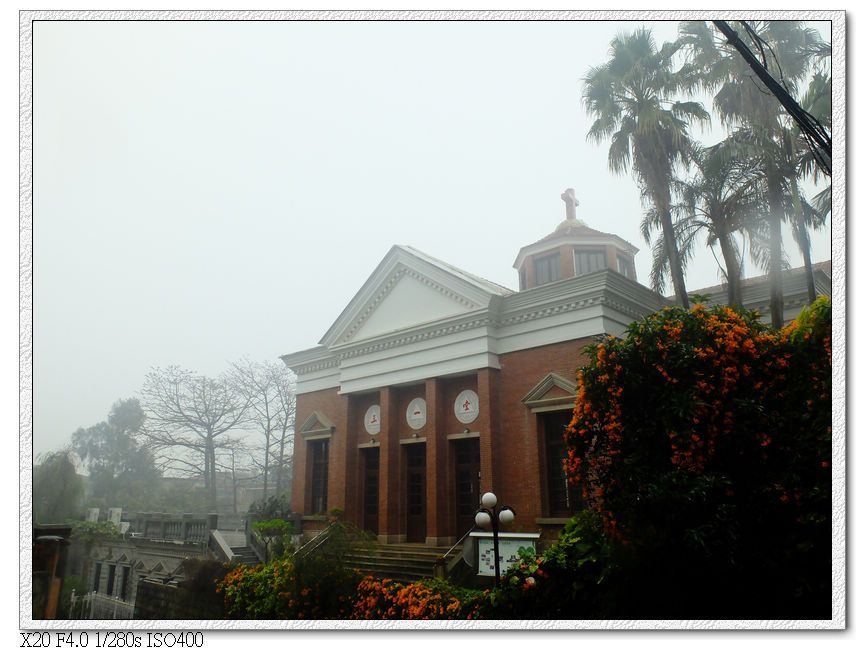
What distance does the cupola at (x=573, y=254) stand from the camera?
2088 centimetres

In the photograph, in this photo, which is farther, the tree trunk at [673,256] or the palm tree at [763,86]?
the tree trunk at [673,256]

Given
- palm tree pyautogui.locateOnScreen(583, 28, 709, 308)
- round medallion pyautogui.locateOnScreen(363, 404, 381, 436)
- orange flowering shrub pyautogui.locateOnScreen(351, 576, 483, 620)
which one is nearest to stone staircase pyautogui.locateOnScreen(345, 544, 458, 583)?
orange flowering shrub pyautogui.locateOnScreen(351, 576, 483, 620)

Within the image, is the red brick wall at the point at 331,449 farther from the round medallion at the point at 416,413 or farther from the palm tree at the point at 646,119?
the palm tree at the point at 646,119

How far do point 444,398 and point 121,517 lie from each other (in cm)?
712

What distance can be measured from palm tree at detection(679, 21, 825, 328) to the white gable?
21.2 ft

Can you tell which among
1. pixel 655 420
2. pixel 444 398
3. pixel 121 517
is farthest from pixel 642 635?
pixel 121 517

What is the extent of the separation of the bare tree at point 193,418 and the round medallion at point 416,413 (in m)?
6.75

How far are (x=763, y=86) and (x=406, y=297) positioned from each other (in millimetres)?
8798

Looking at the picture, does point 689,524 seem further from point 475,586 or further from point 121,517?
point 121,517

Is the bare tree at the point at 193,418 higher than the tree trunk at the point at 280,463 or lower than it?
higher

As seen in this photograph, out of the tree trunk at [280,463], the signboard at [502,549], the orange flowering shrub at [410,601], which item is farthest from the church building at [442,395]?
the tree trunk at [280,463]

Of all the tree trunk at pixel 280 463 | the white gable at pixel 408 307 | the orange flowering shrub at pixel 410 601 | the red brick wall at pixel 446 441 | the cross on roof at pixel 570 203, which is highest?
the cross on roof at pixel 570 203

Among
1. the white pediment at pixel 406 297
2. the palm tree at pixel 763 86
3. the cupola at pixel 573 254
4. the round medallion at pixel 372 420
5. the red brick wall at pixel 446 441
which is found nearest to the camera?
the palm tree at pixel 763 86

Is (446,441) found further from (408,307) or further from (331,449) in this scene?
(331,449)
